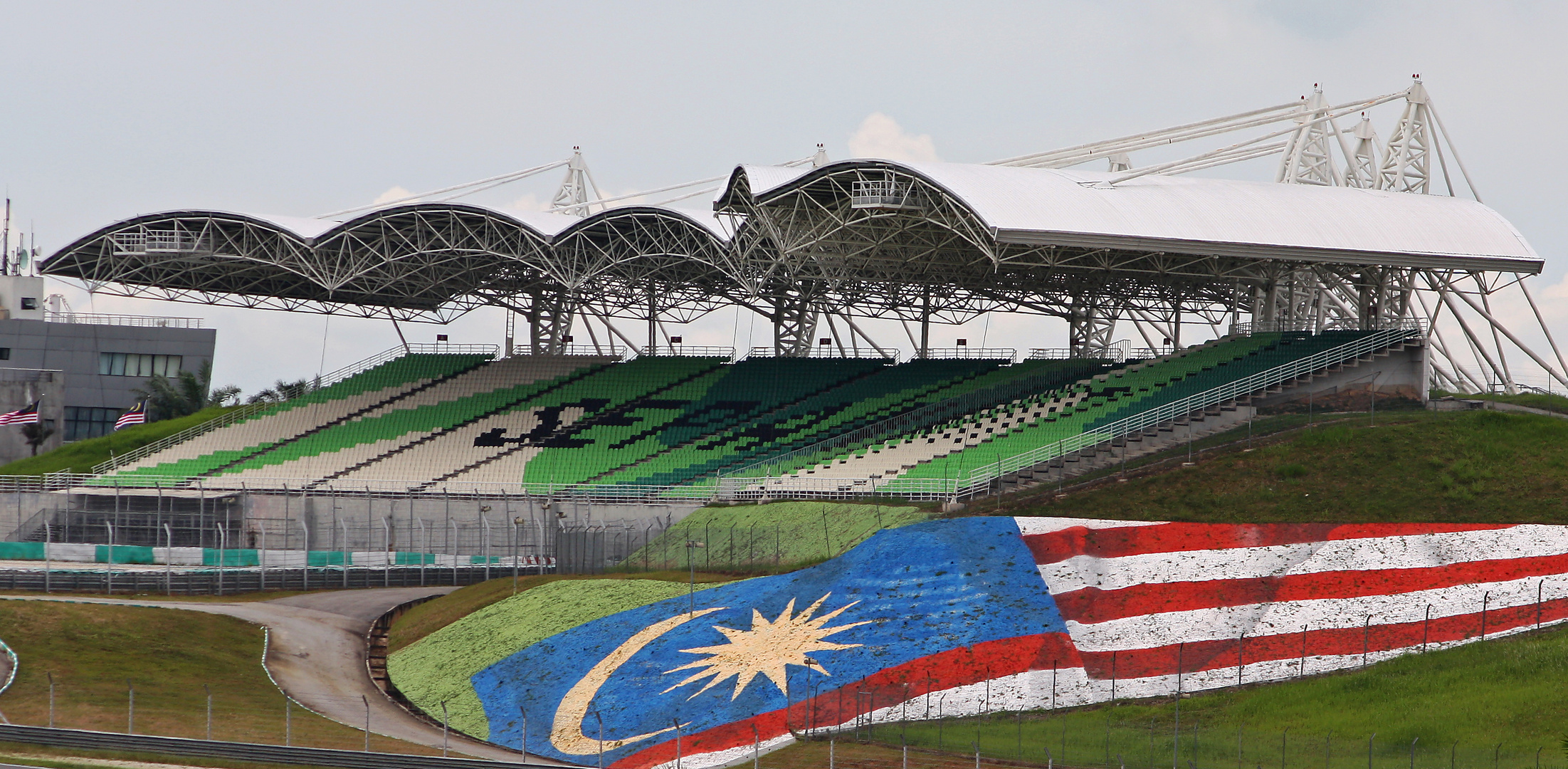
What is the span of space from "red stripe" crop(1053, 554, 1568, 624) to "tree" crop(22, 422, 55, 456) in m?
68.4

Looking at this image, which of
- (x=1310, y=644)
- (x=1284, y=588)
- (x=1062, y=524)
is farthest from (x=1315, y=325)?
(x=1310, y=644)

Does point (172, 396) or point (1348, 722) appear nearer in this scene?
point (1348, 722)

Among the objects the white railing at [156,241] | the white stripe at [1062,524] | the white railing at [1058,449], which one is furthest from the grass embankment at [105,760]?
the white railing at [156,241]

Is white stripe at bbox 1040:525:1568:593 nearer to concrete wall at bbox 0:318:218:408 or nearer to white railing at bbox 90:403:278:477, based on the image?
white railing at bbox 90:403:278:477

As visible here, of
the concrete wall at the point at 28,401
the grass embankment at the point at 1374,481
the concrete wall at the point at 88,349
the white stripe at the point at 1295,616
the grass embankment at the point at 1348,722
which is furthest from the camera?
the concrete wall at the point at 88,349

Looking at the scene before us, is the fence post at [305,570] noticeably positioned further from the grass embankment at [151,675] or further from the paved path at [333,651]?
the grass embankment at [151,675]

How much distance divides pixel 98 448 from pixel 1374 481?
6597cm

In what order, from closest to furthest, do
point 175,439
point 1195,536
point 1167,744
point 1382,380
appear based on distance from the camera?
1. point 1167,744
2. point 1195,536
3. point 1382,380
4. point 175,439

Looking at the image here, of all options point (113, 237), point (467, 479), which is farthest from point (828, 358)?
point (113, 237)

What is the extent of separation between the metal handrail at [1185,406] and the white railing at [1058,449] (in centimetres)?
2

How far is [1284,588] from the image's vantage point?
40.6m

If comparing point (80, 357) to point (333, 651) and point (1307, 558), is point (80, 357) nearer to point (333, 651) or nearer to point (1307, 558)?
point (333, 651)

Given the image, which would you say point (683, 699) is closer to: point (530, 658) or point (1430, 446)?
point (530, 658)

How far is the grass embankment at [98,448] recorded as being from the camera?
8056 cm
